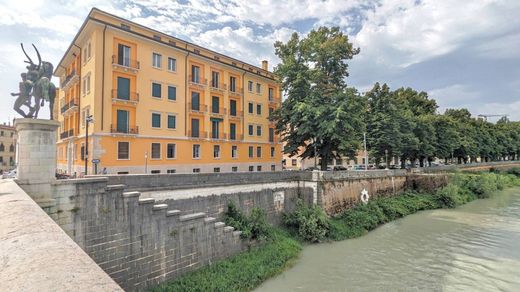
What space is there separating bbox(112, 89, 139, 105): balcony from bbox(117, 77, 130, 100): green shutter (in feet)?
0.27

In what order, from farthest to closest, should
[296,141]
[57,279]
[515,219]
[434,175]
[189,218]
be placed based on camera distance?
[434,175]
[296,141]
[515,219]
[189,218]
[57,279]

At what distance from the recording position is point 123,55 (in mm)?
22750

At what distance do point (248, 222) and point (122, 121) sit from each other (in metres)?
14.3

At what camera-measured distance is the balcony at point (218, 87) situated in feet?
94.1

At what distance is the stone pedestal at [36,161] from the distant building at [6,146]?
62.0 m

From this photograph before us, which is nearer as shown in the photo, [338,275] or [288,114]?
[338,275]

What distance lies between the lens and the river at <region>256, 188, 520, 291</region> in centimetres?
1216

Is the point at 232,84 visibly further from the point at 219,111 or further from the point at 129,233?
the point at 129,233

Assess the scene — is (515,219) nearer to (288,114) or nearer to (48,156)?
(288,114)

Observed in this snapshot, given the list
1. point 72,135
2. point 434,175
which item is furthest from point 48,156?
point 434,175

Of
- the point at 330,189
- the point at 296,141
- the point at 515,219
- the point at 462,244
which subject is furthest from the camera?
the point at 296,141

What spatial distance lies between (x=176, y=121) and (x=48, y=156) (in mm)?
18129

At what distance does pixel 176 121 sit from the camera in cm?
2597

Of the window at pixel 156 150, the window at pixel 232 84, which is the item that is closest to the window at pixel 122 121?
the window at pixel 156 150
